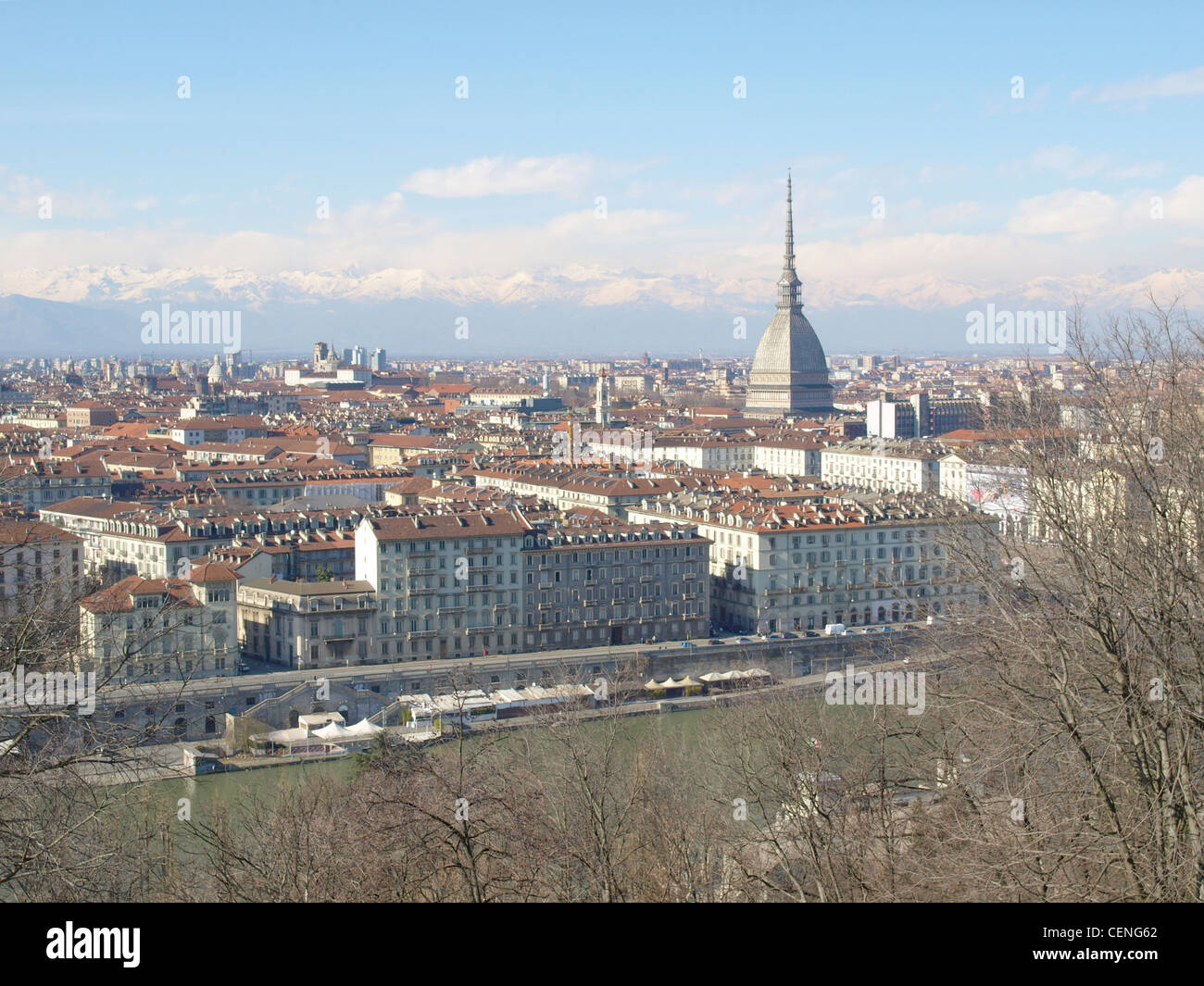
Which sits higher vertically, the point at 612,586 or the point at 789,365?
the point at 789,365

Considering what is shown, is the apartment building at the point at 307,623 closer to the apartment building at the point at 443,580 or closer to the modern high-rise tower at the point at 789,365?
the apartment building at the point at 443,580

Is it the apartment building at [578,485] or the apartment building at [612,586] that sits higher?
the apartment building at [578,485]

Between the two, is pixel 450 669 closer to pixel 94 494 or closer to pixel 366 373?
pixel 94 494

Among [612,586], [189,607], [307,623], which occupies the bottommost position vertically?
[307,623]

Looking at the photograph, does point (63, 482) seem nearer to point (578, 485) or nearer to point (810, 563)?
point (578, 485)

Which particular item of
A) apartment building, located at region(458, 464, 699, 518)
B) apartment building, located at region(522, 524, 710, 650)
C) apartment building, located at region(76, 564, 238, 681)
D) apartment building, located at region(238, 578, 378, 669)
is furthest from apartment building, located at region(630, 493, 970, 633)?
apartment building, located at region(76, 564, 238, 681)

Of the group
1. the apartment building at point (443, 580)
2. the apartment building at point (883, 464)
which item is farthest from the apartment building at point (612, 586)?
the apartment building at point (883, 464)

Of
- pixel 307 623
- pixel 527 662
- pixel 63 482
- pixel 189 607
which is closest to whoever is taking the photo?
pixel 189 607

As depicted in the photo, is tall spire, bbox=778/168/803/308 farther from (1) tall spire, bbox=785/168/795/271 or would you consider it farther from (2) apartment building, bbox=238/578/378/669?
(2) apartment building, bbox=238/578/378/669

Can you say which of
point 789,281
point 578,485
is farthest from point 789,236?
point 578,485

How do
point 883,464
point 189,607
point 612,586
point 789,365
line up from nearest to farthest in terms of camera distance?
1. point 189,607
2. point 612,586
3. point 883,464
4. point 789,365
